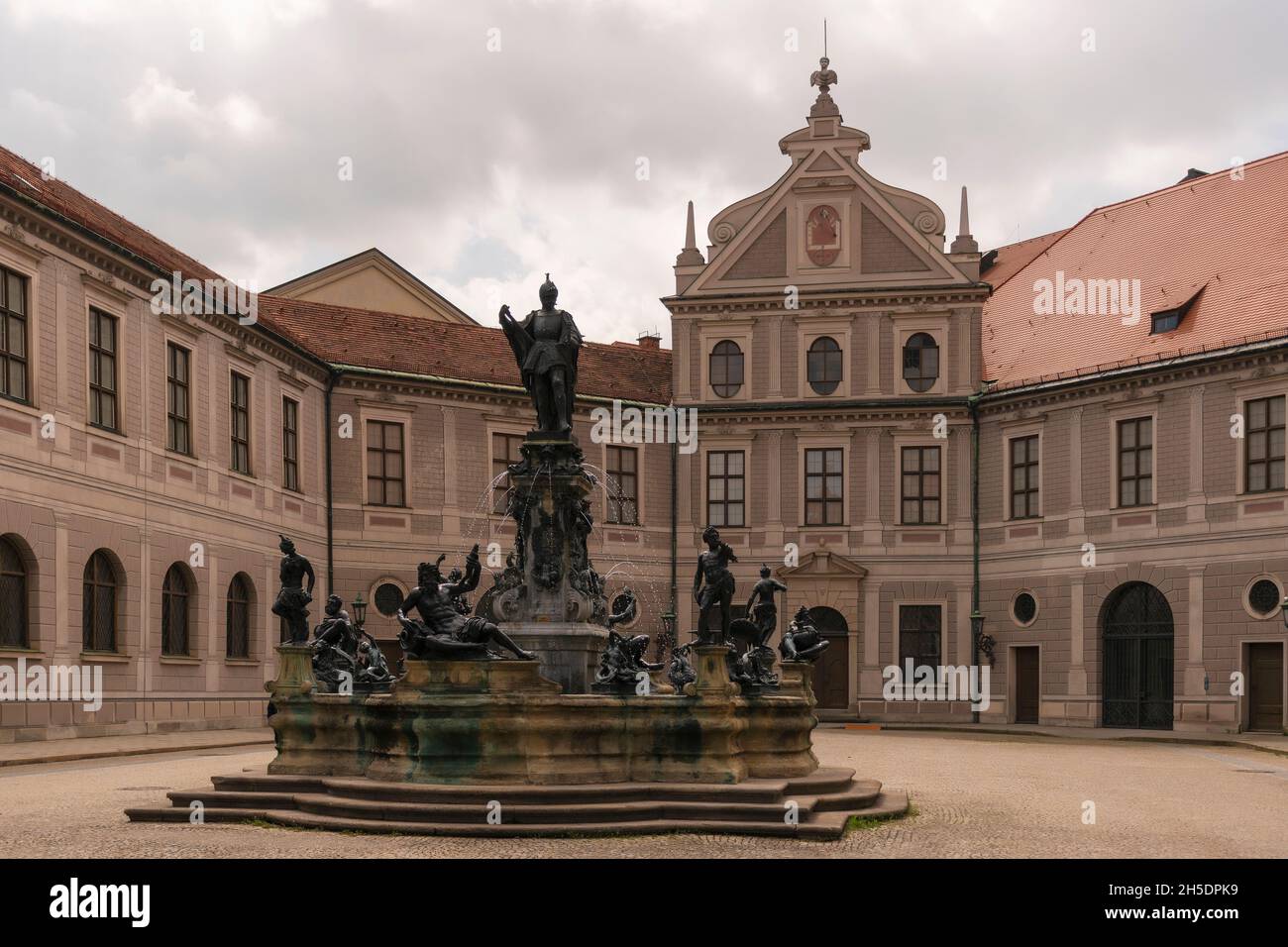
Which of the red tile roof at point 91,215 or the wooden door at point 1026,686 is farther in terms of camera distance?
the wooden door at point 1026,686

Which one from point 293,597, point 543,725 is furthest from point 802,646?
point 293,597

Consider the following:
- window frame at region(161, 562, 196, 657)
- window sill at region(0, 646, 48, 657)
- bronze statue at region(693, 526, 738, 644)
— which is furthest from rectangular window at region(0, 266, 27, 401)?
bronze statue at region(693, 526, 738, 644)

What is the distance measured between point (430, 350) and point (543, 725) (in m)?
29.7

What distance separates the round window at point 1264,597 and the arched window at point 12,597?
1034 inches

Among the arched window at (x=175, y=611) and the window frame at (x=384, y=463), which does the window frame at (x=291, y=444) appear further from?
the arched window at (x=175, y=611)

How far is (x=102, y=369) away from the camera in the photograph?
1262 inches

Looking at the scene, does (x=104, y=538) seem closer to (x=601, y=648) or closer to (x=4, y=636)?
(x=4, y=636)

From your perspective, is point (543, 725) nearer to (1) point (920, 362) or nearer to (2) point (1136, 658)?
(2) point (1136, 658)

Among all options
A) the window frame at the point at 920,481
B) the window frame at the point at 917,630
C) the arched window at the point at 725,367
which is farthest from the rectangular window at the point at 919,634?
the arched window at the point at 725,367

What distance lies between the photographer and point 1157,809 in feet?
60.2

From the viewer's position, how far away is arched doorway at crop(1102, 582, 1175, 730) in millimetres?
39500

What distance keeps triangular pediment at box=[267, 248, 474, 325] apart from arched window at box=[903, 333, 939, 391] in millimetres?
14938

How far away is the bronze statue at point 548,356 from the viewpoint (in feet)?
63.1
